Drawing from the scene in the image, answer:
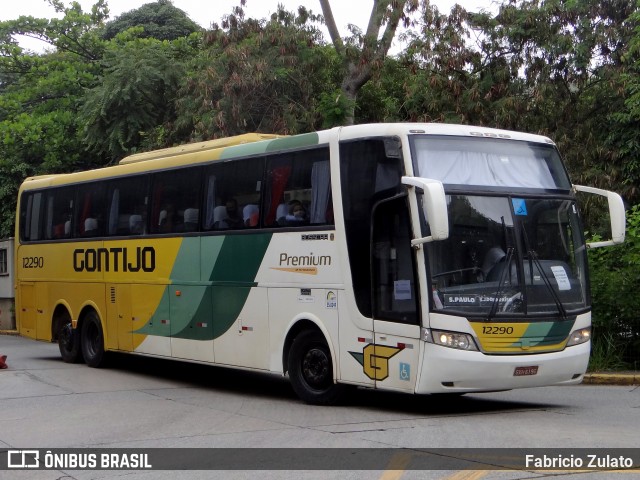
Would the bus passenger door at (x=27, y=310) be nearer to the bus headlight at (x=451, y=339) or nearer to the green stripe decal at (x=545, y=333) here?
the bus headlight at (x=451, y=339)

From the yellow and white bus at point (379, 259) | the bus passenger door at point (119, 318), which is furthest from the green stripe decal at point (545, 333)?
the bus passenger door at point (119, 318)

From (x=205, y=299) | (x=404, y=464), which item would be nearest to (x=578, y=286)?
(x=404, y=464)

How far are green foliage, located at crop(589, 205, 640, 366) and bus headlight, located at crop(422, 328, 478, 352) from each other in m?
5.75

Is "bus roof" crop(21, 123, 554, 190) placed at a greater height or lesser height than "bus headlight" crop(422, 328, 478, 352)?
greater

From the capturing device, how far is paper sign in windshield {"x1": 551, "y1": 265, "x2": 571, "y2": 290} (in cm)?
1168

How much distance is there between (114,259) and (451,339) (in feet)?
26.8

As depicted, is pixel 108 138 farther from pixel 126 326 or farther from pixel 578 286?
pixel 578 286

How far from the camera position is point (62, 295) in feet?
63.5

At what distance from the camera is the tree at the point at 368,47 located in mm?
23203

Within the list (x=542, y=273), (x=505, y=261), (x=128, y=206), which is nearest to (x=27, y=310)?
(x=128, y=206)

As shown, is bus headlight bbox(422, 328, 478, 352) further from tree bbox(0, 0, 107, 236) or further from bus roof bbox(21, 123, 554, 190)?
tree bbox(0, 0, 107, 236)

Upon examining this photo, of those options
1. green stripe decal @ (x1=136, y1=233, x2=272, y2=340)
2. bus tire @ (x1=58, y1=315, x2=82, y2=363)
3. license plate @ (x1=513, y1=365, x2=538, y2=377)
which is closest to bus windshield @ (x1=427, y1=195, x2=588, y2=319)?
license plate @ (x1=513, y1=365, x2=538, y2=377)

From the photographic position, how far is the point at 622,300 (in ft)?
52.1

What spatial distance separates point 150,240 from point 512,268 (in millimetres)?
7041
